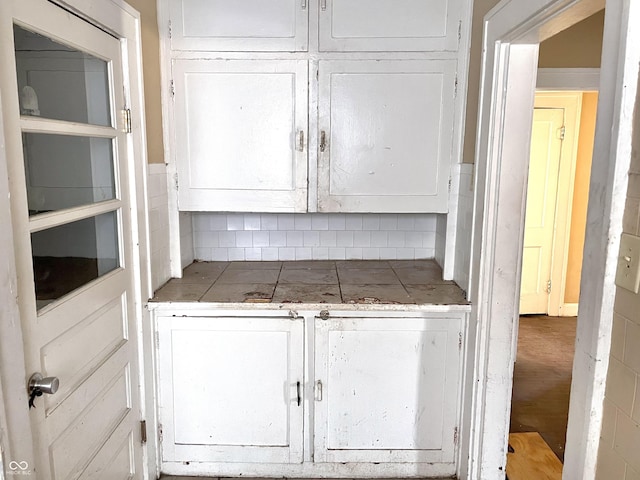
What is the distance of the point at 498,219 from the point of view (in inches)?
68.4

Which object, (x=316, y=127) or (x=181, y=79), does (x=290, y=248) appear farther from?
(x=181, y=79)

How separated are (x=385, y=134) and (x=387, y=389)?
116cm

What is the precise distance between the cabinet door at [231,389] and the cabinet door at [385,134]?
0.70m

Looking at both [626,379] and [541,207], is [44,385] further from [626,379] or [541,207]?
[541,207]

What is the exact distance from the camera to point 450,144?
2133 millimetres

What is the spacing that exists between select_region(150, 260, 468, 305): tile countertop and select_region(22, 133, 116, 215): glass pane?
1.95 ft

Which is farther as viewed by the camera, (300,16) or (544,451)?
(544,451)

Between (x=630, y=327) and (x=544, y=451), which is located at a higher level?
(x=630, y=327)

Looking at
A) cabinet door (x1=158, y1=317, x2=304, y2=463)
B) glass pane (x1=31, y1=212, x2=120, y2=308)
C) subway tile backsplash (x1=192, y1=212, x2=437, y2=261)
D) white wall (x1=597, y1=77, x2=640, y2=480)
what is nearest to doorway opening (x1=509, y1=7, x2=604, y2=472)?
subway tile backsplash (x1=192, y1=212, x2=437, y2=261)

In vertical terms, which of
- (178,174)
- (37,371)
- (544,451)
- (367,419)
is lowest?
(544,451)

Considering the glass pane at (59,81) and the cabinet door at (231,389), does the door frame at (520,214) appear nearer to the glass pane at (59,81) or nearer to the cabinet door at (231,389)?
the cabinet door at (231,389)

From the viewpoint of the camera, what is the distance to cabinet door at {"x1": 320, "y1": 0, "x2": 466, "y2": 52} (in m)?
2.04

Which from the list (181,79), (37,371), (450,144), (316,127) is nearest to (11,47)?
(37,371)

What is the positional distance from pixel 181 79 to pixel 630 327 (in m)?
1.95
